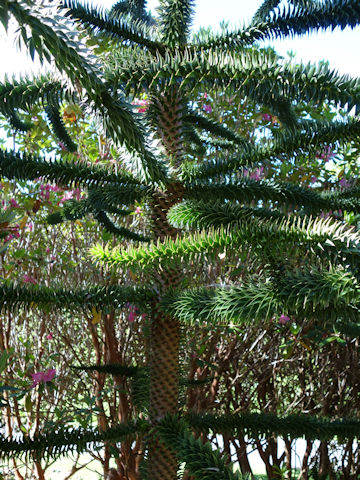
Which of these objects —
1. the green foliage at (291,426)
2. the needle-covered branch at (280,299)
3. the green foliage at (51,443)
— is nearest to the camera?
the needle-covered branch at (280,299)

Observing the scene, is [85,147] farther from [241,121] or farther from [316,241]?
[316,241]

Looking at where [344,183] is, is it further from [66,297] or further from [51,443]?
[51,443]

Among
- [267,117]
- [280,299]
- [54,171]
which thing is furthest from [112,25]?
[267,117]

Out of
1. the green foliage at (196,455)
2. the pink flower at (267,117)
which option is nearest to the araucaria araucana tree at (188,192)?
the green foliage at (196,455)

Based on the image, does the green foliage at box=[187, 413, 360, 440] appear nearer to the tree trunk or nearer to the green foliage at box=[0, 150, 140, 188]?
the tree trunk

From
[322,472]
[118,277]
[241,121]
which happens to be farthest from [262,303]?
[241,121]

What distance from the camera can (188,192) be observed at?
1.81 metres

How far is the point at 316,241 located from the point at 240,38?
3.05ft

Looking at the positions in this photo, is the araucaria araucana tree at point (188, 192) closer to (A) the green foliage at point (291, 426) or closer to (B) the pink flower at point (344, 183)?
(A) the green foliage at point (291, 426)

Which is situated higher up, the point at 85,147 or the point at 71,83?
the point at 85,147

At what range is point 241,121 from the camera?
12.5ft

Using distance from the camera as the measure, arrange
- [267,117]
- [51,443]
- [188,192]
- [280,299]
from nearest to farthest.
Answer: [280,299], [51,443], [188,192], [267,117]

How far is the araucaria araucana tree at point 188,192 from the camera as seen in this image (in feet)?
4.30

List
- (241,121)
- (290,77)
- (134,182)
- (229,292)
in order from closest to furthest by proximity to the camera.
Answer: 1. (290,77)
2. (229,292)
3. (134,182)
4. (241,121)
